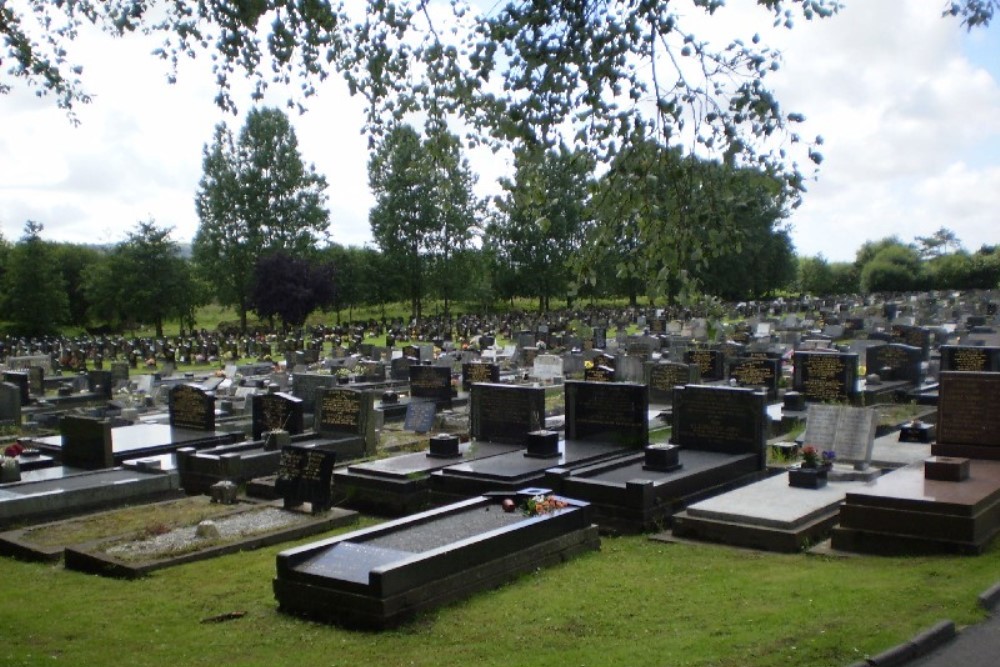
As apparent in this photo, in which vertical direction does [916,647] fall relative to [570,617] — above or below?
above

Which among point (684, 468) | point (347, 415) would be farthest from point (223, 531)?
point (684, 468)

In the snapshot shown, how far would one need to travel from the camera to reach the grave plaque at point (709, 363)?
24.0 metres

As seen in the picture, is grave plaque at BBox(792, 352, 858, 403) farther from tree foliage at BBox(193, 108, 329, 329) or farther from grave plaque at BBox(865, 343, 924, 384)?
tree foliage at BBox(193, 108, 329, 329)

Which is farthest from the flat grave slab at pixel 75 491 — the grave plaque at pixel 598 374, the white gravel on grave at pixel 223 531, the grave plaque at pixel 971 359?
the grave plaque at pixel 971 359

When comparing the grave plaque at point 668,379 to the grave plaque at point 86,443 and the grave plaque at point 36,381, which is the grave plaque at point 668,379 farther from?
the grave plaque at point 36,381

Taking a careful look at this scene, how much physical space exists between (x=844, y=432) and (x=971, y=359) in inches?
364

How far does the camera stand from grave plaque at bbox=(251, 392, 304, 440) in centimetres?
1662

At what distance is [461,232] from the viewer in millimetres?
68750

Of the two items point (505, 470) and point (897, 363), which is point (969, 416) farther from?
point (897, 363)

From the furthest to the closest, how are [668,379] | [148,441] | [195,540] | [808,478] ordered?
[668,379]
[148,441]
[808,478]
[195,540]

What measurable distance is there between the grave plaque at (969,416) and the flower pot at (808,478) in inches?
70.5

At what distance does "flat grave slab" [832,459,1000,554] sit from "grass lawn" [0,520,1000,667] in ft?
1.10

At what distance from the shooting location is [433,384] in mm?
→ 22109

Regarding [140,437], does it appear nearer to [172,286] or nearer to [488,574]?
[488,574]
